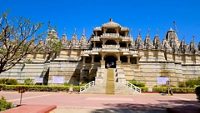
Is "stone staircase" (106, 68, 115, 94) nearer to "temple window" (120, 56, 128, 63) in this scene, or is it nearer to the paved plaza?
"temple window" (120, 56, 128, 63)

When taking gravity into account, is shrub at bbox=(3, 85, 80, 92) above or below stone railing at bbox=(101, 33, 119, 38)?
below

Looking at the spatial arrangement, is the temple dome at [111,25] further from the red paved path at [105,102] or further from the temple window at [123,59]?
the red paved path at [105,102]

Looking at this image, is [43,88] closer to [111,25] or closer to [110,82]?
[110,82]

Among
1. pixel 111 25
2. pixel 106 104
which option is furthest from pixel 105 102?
pixel 111 25

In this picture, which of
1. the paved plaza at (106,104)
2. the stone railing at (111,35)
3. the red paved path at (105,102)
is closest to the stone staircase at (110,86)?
the red paved path at (105,102)

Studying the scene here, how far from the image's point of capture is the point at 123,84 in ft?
115

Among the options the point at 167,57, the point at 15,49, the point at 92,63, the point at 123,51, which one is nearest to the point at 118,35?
the point at 123,51

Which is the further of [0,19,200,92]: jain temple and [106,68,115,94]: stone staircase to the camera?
[0,19,200,92]: jain temple

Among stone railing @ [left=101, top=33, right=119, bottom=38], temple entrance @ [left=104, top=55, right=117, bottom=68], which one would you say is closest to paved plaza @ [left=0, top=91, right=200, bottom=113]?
temple entrance @ [left=104, top=55, right=117, bottom=68]

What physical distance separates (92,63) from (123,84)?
11508 mm

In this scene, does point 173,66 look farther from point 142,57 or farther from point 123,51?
point 123,51

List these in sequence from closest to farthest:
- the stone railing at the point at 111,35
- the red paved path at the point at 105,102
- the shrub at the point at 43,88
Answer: the red paved path at the point at 105,102
the shrub at the point at 43,88
the stone railing at the point at 111,35

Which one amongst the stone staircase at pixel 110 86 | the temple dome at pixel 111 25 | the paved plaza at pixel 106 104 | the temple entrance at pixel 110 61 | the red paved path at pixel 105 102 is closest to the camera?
the paved plaza at pixel 106 104

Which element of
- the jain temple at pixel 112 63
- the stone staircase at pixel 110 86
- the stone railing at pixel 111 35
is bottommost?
the stone staircase at pixel 110 86
